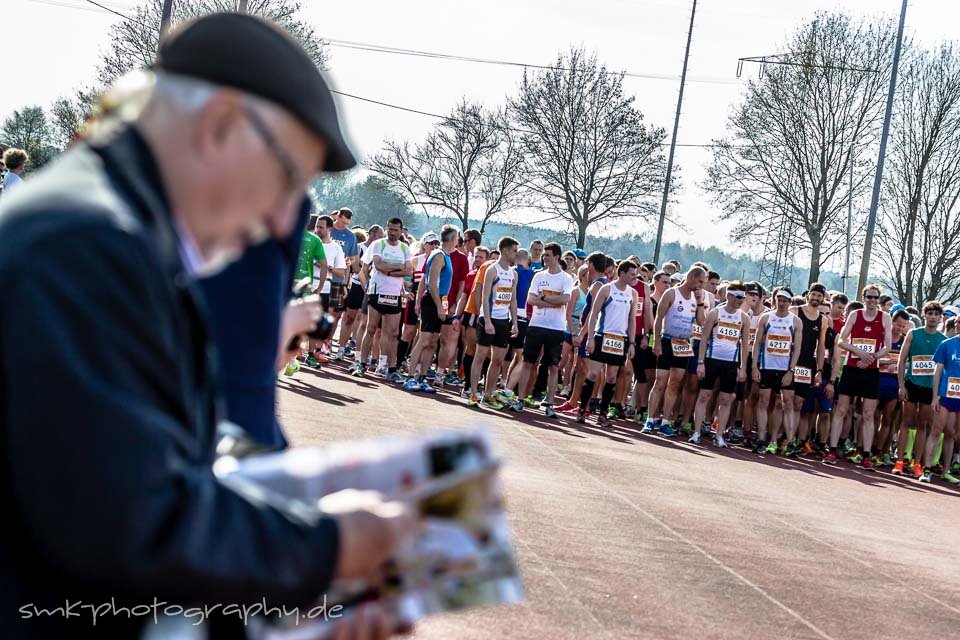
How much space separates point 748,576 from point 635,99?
44237 mm

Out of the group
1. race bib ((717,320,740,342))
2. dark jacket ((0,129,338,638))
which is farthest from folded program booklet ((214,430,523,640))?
race bib ((717,320,740,342))

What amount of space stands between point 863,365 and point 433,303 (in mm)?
6195

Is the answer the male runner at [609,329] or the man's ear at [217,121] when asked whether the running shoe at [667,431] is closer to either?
the male runner at [609,329]

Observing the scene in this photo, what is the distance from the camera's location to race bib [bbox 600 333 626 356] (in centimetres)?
1598

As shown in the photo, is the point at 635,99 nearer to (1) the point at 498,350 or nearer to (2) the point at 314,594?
(1) the point at 498,350

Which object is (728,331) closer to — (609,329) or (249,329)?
(609,329)

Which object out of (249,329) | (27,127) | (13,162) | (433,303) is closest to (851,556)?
(249,329)

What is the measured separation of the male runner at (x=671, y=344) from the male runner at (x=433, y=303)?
3.03m

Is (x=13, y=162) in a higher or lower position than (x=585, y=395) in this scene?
higher

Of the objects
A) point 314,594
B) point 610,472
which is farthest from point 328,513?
point 610,472

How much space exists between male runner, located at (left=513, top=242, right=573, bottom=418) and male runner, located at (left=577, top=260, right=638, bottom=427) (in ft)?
1.75

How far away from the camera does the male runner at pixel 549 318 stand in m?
15.5

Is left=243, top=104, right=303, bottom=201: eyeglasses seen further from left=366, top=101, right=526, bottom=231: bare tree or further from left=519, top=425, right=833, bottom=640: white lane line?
left=366, top=101, right=526, bottom=231: bare tree

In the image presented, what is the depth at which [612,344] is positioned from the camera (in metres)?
16.0
